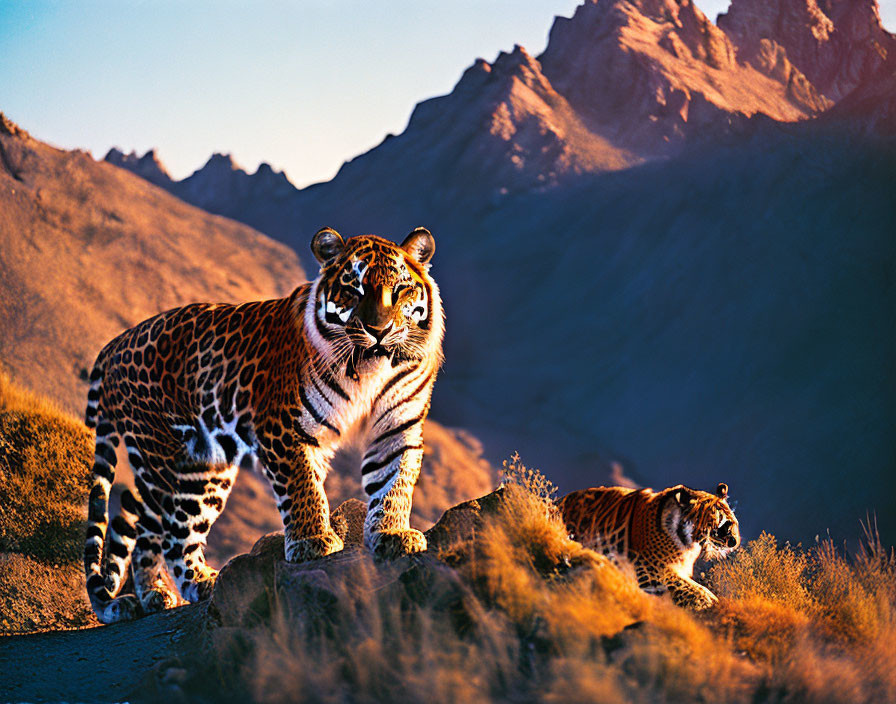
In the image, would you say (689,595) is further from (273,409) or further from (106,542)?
(106,542)

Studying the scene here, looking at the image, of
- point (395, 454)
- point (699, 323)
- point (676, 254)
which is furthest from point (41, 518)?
point (676, 254)

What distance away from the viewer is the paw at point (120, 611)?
7.88 m

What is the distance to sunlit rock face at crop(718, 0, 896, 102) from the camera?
175ft

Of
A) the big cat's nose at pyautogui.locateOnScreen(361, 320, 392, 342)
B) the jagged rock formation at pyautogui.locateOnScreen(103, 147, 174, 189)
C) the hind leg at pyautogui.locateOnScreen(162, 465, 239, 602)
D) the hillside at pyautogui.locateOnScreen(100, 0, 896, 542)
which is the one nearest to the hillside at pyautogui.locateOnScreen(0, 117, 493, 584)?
the hillside at pyautogui.locateOnScreen(100, 0, 896, 542)

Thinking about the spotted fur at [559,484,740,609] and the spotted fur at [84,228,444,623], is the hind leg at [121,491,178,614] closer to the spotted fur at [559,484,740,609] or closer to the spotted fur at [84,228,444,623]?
the spotted fur at [84,228,444,623]

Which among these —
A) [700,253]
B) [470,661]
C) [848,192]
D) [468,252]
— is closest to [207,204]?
[468,252]

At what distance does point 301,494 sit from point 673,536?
10.6ft

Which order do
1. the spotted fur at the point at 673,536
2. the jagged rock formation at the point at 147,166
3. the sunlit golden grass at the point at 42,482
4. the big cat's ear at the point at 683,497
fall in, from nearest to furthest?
the spotted fur at the point at 673,536
the big cat's ear at the point at 683,497
the sunlit golden grass at the point at 42,482
the jagged rock formation at the point at 147,166

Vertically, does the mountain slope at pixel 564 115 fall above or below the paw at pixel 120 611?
above

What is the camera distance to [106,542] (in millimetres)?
8188

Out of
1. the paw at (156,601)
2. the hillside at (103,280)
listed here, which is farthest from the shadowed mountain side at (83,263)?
the paw at (156,601)

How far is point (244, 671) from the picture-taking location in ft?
17.5

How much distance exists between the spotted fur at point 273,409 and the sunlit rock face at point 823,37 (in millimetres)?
53847

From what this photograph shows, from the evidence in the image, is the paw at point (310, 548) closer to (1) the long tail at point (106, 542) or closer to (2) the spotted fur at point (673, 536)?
(2) the spotted fur at point (673, 536)
